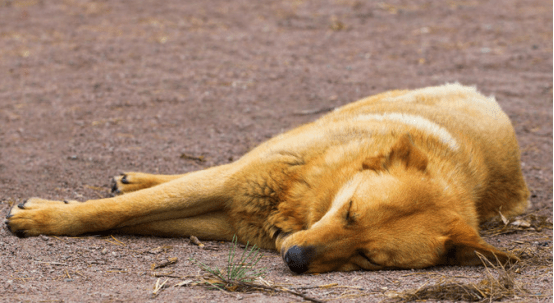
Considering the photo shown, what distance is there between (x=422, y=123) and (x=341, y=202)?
1200mm

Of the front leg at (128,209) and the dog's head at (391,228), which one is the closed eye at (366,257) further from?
the front leg at (128,209)

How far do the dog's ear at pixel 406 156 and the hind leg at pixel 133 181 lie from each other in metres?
2.07

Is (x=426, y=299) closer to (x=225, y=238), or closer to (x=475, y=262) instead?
(x=475, y=262)

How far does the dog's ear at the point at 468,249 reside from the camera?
3295mm

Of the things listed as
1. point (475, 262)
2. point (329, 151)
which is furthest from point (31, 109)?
point (475, 262)

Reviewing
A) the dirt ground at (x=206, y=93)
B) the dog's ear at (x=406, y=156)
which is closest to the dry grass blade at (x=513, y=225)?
the dirt ground at (x=206, y=93)

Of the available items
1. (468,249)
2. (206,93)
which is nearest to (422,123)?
(468,249)

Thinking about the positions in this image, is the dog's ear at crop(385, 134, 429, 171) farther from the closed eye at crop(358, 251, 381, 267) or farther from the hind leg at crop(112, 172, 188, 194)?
the hind leg at crop(112, 172, 188, 194)

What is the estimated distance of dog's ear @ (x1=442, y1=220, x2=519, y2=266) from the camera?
10.8 feet

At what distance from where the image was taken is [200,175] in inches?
154

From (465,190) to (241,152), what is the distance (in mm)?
2577

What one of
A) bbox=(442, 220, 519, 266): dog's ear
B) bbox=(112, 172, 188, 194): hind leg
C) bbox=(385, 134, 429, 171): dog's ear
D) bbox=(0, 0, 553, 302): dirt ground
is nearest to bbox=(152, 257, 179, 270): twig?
bbox=(0, 0, 553, 302): dirt ground

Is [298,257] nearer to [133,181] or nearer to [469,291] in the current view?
[469,291]

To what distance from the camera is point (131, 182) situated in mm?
4660
